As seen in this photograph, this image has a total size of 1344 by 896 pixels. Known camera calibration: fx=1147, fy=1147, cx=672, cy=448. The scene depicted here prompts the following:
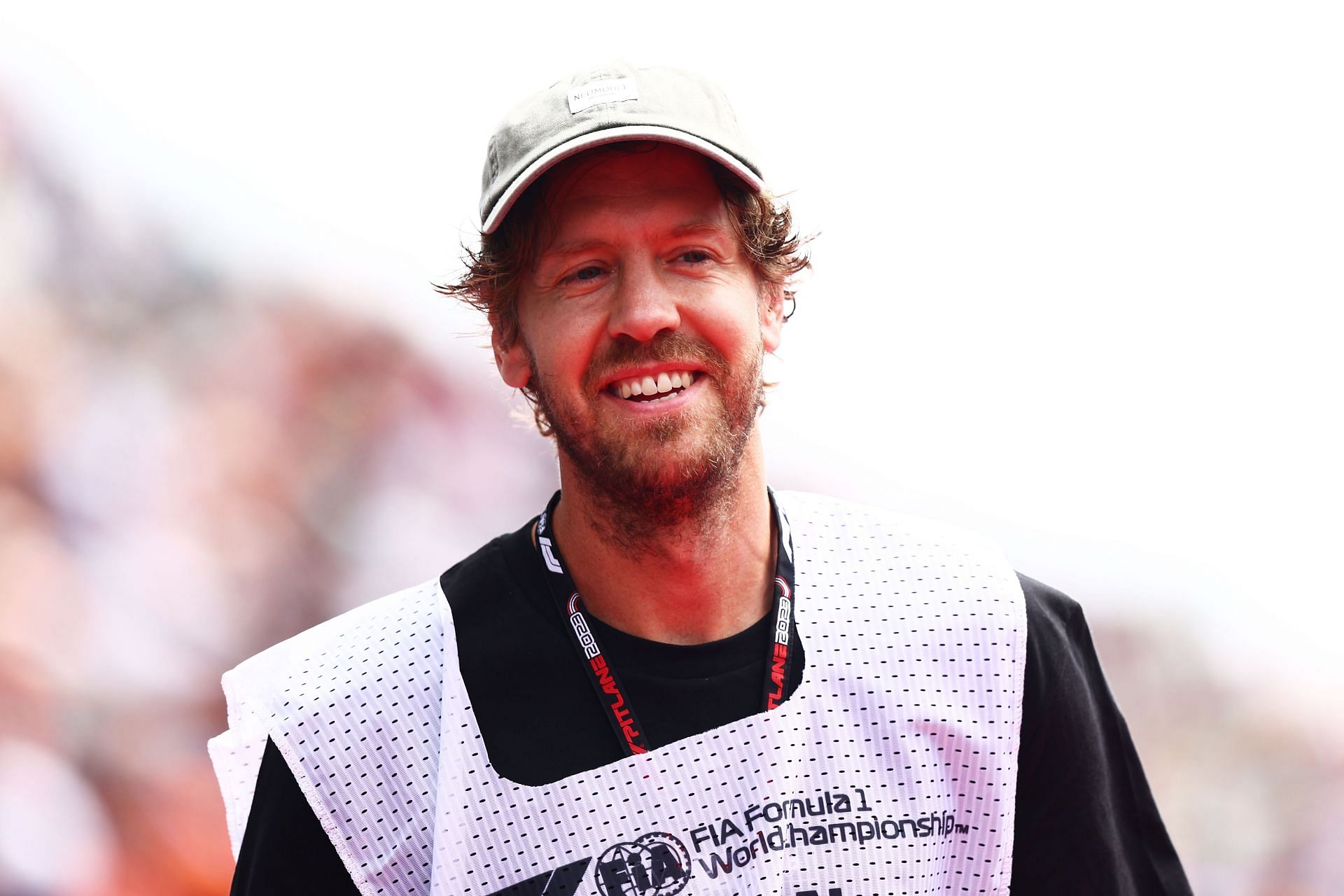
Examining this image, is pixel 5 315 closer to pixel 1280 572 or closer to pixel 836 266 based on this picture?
pixel 836 266

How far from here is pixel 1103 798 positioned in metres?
1.88

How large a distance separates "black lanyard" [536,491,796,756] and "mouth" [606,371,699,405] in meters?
0.29

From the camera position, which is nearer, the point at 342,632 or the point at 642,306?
the point at 642,306

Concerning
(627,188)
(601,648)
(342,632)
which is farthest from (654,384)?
(342,632)

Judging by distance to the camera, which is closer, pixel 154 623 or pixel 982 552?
pixel 982 552

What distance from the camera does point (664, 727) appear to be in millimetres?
1776

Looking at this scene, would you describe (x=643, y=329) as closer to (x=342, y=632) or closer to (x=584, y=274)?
(x=584, y=274)

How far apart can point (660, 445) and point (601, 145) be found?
512 millimetres

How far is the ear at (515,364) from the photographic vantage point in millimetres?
2053

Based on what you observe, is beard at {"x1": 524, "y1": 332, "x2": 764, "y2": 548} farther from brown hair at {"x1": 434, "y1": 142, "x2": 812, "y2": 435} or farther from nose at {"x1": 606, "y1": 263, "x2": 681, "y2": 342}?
brown hair at {"x1": 434, "y1": 142, "x2": 812, "y2": 435}

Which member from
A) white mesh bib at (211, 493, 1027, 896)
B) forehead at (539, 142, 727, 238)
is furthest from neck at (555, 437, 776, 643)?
forehead at (539, 142, 727, 238)

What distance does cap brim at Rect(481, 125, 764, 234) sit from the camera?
1.83 metres

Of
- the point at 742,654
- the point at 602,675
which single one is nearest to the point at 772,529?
the point at 742,654

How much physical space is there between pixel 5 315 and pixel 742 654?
1.91 m
